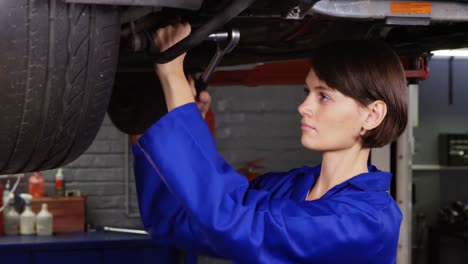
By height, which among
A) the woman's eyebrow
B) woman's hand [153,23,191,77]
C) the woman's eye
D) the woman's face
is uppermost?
woman's hand [153,23,191,77]

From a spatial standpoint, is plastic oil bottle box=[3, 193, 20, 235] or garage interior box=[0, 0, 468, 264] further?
plastic oil bottle box=[3, 193, 20, 235]

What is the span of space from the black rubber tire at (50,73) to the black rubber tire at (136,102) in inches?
21.0

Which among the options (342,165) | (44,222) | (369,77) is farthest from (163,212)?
(44,222)

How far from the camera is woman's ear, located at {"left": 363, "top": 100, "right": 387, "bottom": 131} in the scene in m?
1.29

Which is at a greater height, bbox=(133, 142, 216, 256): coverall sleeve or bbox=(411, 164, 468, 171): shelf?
bbox=(133, 142, 216, 256): coverall sleeve

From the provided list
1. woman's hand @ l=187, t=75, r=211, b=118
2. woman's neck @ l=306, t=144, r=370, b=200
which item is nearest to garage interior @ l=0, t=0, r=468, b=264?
woman's hand @ l=187, t=75, r=211, b=118

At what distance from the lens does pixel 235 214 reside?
1138mm

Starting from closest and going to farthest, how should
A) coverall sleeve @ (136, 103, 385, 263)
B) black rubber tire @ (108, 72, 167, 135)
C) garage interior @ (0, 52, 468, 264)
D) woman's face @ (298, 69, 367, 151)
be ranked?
1. coverall sleeve @ (136, 103, 385, 263)
2. woman's face @ (298, 69, 367, 151)
3. black rubber tire @ (108, 72, 167, 135)
4. garage interior @ (0, 52, 468, 264)

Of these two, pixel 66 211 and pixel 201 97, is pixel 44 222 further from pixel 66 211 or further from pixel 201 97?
pixel 201 97

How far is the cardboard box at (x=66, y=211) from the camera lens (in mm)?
3953

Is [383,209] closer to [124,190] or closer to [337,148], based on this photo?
[337,148]

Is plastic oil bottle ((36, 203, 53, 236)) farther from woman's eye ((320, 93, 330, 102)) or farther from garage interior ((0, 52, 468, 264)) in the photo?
woman's eye ((320, 93, 330, 102))

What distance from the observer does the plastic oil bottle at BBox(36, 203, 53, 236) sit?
381 cm

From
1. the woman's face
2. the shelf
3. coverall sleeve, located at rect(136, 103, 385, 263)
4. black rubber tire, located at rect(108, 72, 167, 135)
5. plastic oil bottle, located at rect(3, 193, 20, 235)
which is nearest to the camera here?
coverall sleeve, located at rect(136, 103, 385, 263)
